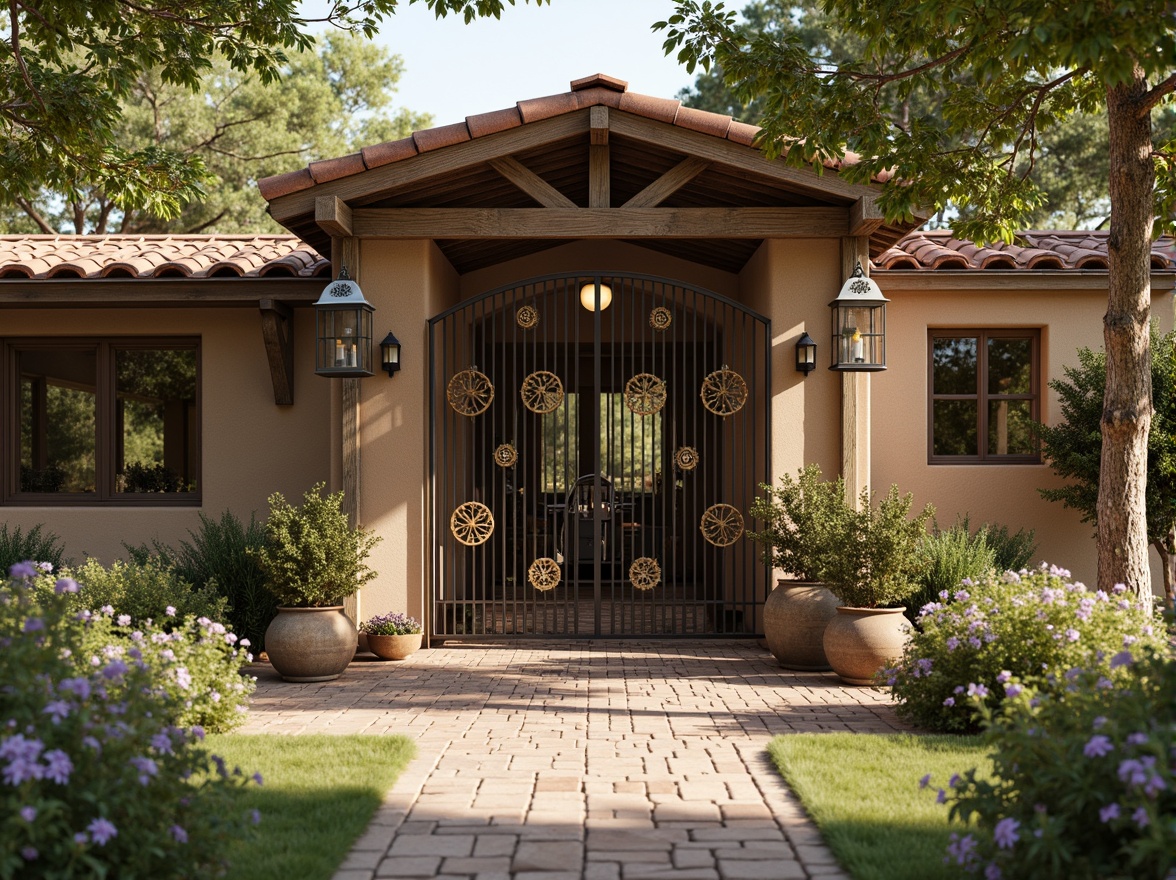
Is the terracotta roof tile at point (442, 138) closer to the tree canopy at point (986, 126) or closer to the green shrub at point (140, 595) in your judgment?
the tree canopy at point (986, 126)

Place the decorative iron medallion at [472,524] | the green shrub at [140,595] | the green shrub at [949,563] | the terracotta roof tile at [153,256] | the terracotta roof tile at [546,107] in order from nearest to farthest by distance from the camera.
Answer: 1. the green shrub at [140,595]
2. the terracotta roof tile at [546,107]
3. the green shrub at [949,563]
4. the decorative iron medallion at [472,524]
5. the terracotta roof tile at [153,256]

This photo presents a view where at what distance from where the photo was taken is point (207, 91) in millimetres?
21406

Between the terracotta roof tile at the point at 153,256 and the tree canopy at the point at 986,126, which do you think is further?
the terracotta roof tile at the point at 153,256

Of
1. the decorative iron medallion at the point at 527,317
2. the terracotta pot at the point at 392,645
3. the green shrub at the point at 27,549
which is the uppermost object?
the decorative iron medallion at the point at 527,317

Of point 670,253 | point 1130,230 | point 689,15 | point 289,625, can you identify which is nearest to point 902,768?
point 1130,230

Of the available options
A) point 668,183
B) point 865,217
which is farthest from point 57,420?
point 865,217

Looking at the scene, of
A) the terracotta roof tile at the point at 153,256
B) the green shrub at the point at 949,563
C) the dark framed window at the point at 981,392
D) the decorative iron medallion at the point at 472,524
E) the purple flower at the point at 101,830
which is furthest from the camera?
the dark framed window at the point at 981,392

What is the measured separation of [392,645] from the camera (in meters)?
8.62

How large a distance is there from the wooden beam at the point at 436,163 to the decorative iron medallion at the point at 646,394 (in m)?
2.14

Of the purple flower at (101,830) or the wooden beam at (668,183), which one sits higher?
the wooden beam at (668,183)

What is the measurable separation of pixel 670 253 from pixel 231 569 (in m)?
5.44

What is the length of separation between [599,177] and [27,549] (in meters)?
5.75

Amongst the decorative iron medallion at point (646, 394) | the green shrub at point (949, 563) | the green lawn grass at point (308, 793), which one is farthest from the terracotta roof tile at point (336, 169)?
the green shrub at point (949, 563)

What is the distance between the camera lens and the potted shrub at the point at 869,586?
723 centimetres
